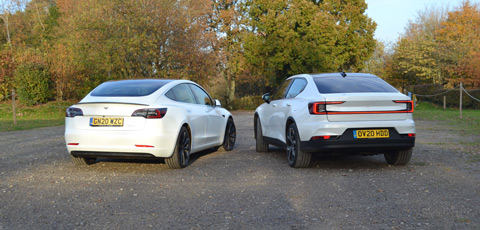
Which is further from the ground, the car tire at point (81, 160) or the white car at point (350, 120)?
the white car at point (350, 120)

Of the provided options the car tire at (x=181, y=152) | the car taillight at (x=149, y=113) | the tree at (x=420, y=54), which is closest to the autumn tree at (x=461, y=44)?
the tree at (x=420, y=54)

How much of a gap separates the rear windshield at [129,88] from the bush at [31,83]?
1917 centimetres

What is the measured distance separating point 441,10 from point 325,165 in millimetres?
51523

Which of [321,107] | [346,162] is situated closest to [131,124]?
[321,107]

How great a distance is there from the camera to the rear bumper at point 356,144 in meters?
6.82

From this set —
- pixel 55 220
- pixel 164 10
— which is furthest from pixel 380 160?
pixel 164 10

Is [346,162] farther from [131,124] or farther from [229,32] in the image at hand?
[229,32]

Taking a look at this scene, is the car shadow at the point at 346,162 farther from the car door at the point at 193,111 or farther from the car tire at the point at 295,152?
the car door at the point at 193,111

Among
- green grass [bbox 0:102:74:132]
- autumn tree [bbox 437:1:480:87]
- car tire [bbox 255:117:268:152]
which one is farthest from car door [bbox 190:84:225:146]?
autumn tree [bbox 437:1:480:87]

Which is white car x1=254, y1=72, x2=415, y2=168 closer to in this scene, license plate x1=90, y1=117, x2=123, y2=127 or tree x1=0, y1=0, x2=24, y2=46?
license plate x1=90, y1=117, x2=123, y2=127

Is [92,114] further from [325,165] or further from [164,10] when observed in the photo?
[164,10]

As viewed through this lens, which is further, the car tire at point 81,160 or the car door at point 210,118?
Answer: the car door at point 210,118

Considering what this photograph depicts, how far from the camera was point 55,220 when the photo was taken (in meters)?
4.43

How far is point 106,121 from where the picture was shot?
276 inches
